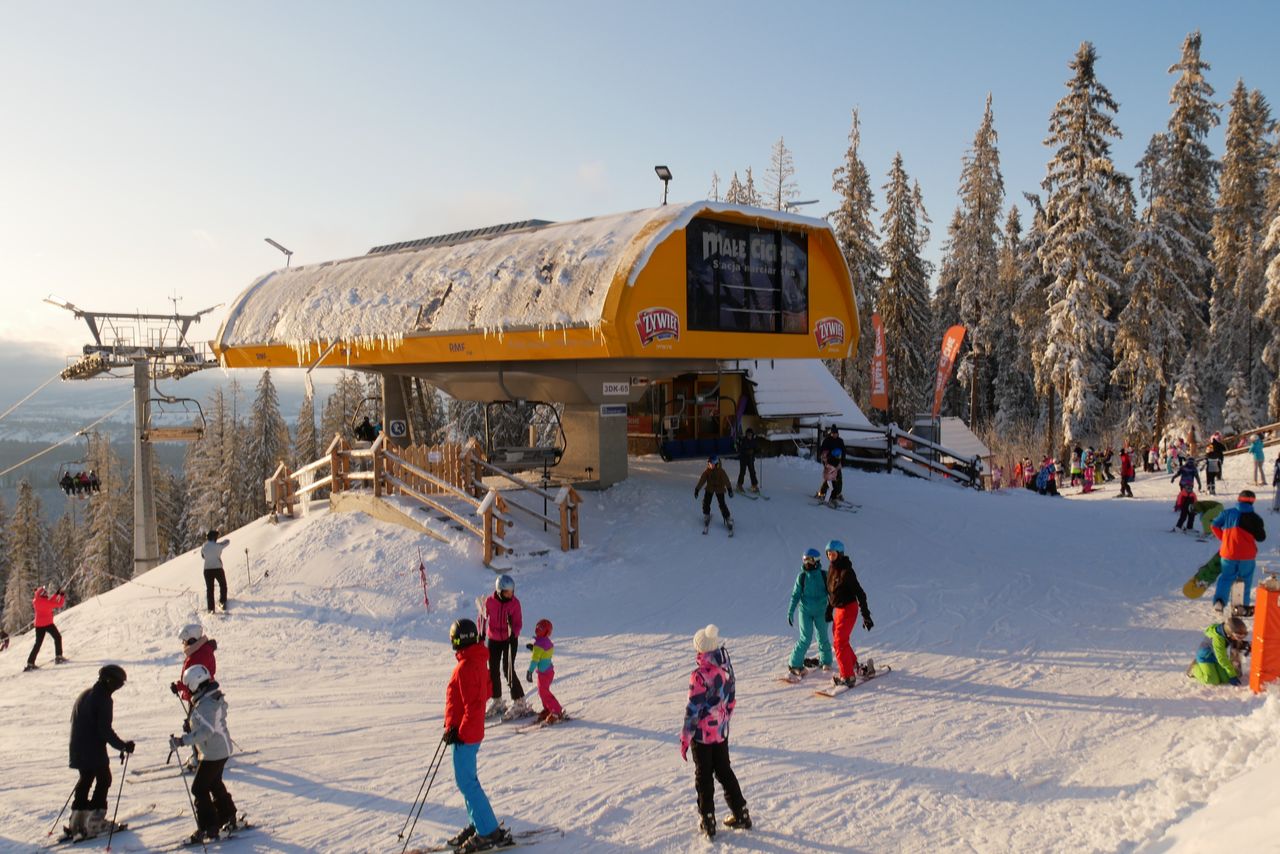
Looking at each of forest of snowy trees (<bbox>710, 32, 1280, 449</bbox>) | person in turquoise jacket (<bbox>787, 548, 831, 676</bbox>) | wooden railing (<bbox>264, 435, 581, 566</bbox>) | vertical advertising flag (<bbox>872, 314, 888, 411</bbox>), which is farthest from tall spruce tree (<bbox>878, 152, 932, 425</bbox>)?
person in turquoise jacket (<bbox>787, 548, 831, 676</bbox>)

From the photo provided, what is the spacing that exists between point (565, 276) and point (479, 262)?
316cm

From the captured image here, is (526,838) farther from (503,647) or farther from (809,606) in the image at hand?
(809,606)

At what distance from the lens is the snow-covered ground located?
20.6 ft

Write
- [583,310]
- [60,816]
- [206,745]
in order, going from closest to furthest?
[206,745]
[60,816]
[583,310]

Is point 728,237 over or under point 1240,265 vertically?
under

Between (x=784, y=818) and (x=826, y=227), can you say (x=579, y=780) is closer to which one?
(x=784, y=818)

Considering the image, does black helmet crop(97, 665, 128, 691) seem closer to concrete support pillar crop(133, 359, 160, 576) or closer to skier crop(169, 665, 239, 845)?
skier crop(169, 665, 239, 845)

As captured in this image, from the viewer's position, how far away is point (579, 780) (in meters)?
6.99

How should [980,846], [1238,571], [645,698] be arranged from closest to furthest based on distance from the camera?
[980,846] < [645,698] < [1238,571]

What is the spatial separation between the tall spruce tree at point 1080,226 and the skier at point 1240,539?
23.3m

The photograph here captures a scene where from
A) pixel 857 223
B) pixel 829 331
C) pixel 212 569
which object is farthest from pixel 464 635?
pixel 857 223

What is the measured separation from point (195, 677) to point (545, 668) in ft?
10.7

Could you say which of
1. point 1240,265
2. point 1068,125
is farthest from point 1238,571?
point 1240,265

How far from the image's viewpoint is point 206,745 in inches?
239
